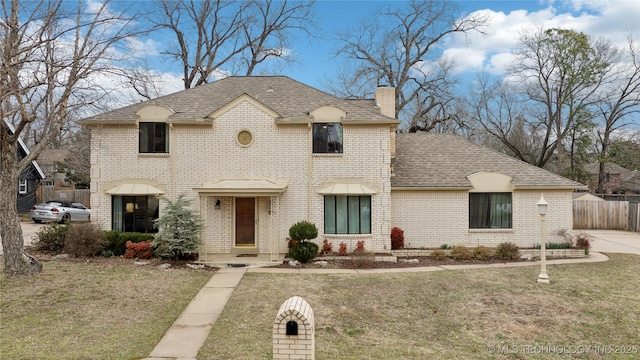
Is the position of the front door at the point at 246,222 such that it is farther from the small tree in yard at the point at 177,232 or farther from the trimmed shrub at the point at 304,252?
the trimmed shrub at the point at 304,252

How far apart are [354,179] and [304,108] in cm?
350

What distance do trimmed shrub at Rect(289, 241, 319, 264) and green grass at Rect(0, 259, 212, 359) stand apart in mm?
3030

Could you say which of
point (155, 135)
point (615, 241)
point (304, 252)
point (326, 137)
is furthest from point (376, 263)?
point (615, 241)

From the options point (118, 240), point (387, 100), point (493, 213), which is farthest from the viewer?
point (387, 100)

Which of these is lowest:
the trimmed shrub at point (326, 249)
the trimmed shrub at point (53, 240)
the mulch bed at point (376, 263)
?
the mulch bed at point (376, 263)

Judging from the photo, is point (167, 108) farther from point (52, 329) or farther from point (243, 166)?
point (52, 329)

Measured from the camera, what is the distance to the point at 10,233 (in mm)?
10789

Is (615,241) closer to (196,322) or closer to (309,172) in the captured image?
(309,172)

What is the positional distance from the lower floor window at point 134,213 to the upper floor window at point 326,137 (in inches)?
259

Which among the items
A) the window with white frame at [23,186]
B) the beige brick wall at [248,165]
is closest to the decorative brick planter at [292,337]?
the beige brick wall at [248,165]

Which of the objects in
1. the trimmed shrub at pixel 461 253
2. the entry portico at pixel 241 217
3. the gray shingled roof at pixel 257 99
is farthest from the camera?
the gray shingled roof at pixel 257 99

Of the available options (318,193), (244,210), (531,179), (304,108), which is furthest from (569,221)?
(244,210)

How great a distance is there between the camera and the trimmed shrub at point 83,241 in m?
13.8

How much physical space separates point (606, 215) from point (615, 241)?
5945mm
